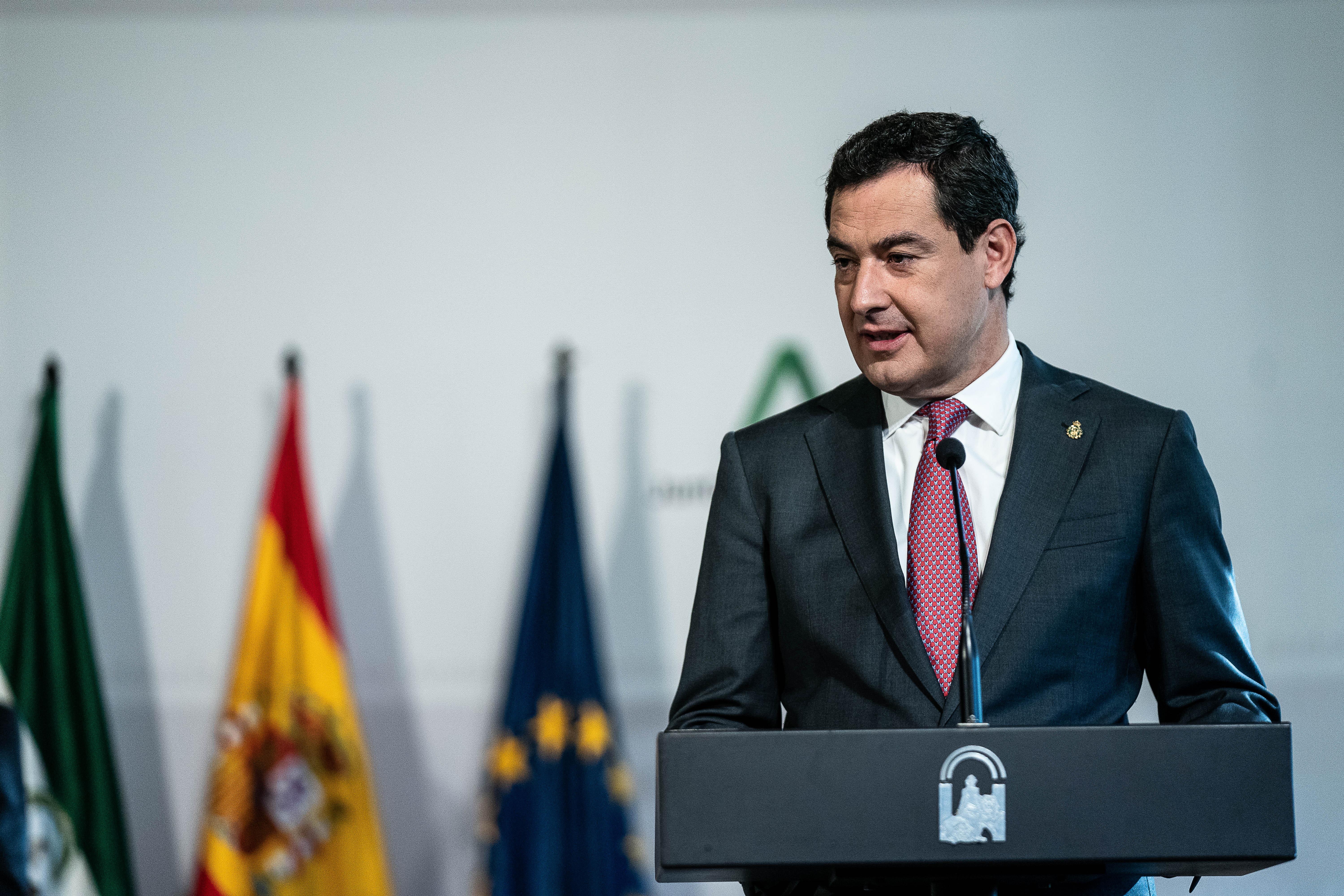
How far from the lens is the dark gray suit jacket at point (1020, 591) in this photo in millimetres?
1564

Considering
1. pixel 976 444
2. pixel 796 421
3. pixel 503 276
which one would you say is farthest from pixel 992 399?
pixel 503 276

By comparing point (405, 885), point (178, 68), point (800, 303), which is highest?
point (178, 68)

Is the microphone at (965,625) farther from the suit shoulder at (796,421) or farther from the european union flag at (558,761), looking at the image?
the european union flag at (558,761)

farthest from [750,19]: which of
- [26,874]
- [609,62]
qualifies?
[26,874]

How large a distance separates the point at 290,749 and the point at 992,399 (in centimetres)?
259

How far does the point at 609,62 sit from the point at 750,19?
0.46 m

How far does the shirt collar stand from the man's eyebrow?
22 centimetres

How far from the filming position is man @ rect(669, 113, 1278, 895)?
5.17ft

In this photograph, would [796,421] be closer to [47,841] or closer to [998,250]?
[998,250]

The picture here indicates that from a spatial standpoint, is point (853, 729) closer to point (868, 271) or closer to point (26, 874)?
point (868, 271)

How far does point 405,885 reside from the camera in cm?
374

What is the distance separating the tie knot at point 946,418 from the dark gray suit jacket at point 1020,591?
7 centimetres

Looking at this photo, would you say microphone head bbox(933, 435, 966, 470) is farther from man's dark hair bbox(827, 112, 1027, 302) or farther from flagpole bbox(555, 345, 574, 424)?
flagpole bbox(555, 345, 574, 424)

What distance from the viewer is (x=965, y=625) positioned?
1310 millimetres
